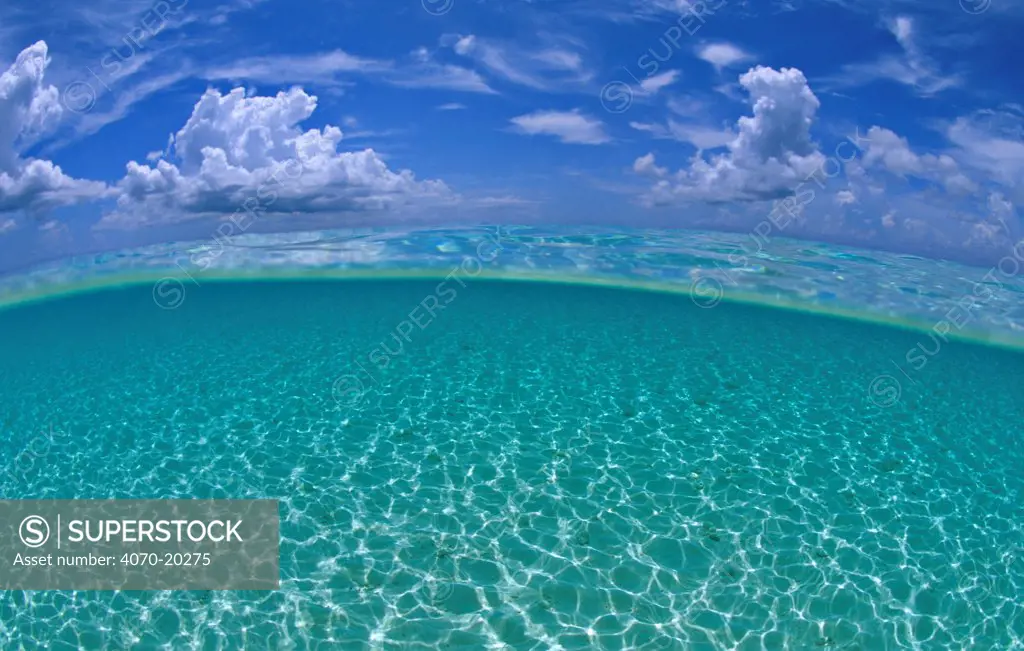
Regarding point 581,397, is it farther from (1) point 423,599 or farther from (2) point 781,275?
(2) point 781,275

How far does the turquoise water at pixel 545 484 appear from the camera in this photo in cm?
808

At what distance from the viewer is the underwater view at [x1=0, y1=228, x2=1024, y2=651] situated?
26.6 feet

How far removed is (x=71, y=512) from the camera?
33.6ft

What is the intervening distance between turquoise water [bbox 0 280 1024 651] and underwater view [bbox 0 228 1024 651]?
0.05 metres

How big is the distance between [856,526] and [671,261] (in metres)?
26.9

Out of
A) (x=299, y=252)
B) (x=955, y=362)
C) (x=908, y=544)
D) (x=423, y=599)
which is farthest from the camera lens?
(x=299, y=252)

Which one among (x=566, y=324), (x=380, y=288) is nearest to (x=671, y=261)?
(x=566, y=324)

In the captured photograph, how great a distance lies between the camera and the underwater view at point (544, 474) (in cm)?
812

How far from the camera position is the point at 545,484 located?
11031mm

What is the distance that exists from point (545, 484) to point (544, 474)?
1.18 feet

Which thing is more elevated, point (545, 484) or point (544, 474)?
point (544, 474)

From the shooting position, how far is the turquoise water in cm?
808

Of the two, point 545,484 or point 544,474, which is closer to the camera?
point 545,484

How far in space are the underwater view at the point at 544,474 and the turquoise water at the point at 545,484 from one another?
53mm
